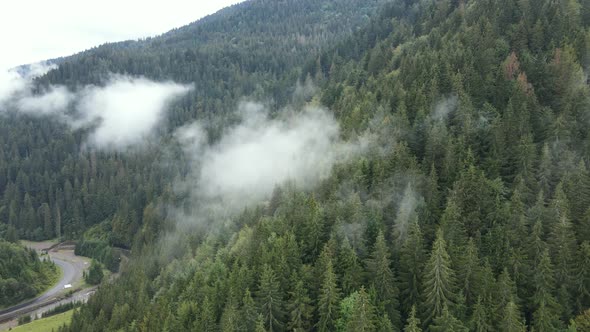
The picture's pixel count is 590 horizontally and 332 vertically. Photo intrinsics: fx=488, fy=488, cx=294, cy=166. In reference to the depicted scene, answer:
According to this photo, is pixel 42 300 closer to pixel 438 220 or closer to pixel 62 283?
pixel 62 283

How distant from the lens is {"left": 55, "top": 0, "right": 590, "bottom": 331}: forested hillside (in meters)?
67.4

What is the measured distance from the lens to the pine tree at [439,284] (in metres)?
65.6

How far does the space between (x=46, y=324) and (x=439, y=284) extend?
115m

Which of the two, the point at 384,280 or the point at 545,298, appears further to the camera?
the point at 384,280

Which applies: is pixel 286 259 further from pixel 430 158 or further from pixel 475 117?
pixel 475 117

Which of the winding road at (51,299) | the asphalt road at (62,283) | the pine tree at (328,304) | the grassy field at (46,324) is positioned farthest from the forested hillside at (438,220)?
the asphalt road at (62,283)

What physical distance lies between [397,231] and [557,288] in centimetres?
2355

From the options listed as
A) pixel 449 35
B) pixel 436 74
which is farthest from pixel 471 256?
pixel 449 35

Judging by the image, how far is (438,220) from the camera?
262 ft

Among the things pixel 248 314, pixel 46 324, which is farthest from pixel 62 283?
pixel 248 314

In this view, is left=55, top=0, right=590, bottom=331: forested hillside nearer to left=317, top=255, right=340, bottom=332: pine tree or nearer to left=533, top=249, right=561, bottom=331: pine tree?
left=533, top=249, right=561, bottom=331: pine tree

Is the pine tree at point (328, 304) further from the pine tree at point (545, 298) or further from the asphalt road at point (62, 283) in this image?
the asphalt road at point (62, 283)

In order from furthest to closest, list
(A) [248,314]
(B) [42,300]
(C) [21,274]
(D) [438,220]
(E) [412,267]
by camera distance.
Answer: (C) [21,274] → (B) [42,300] → (D) [438,220] → (E) [412,267] → (A) [248,314]

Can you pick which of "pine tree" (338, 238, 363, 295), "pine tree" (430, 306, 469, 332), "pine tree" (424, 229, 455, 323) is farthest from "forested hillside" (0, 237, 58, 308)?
"pine tree" (430, 306, 469, 332)
